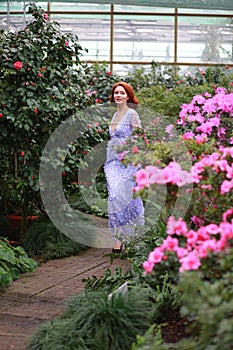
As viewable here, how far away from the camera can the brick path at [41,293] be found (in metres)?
3.86

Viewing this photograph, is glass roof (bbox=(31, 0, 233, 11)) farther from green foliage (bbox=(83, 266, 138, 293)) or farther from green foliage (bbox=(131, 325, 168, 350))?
green foliage (bbox=(131, 325, 168, 350))

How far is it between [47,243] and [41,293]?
1.53m

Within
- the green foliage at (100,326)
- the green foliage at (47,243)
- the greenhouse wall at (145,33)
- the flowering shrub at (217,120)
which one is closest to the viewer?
the green foliage at (100,326)

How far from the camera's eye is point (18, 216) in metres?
7.14

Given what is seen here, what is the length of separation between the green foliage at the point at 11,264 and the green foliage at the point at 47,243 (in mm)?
459

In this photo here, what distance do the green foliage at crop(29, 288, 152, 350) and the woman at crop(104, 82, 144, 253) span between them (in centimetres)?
267

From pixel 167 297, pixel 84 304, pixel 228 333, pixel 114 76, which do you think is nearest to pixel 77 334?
pixel 84 304

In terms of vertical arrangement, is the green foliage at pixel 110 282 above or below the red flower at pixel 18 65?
below

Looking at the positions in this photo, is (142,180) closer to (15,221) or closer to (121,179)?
(121,179)

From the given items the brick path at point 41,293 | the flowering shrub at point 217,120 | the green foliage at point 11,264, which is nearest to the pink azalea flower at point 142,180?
the brick path at point 41,293

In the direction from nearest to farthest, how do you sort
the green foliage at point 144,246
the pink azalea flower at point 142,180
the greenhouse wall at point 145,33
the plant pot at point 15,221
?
the pink azalea flower at point 142,180 → the green foliage at point 144,246 → the plant pot at point 15,221 → the greenhouse wall at point 145,33

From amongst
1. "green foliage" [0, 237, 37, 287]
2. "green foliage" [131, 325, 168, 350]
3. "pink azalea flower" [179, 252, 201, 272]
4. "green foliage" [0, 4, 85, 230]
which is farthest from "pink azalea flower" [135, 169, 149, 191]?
"green foliage" [0, 4, 85, 230]

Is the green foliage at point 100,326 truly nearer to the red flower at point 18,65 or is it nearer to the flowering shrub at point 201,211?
the flowering shrub at point 201,211

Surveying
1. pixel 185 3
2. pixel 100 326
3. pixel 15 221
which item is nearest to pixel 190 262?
pixel 100 326
